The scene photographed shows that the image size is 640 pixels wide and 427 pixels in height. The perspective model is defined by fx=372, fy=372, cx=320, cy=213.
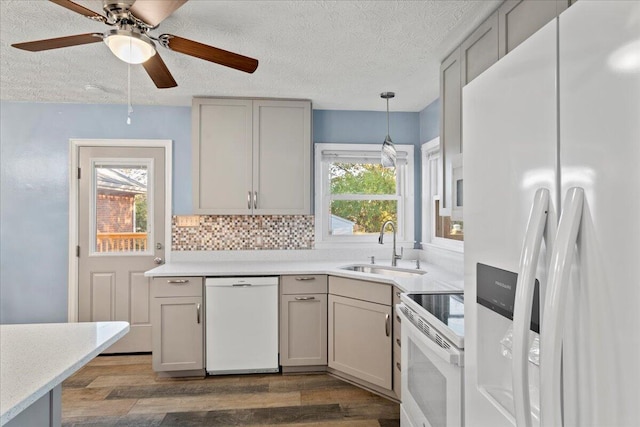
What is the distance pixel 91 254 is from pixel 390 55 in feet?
10.2

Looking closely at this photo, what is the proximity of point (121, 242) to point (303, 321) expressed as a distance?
190 centimetres

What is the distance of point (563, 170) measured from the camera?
610 mm

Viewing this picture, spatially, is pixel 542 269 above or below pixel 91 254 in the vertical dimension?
above

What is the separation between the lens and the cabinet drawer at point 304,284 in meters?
2.99

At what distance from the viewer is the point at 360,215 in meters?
3.74

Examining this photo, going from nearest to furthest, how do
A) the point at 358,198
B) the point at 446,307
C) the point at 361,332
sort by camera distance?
the point at 446,307, the point at 361,332, the point at 358,198

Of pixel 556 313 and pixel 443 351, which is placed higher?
pixel 556 313

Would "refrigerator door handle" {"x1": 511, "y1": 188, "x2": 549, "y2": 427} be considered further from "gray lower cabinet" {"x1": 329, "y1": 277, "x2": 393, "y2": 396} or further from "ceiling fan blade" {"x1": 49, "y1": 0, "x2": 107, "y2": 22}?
"gray lower cabinet" {"x1": 329, "y1": 277, "x2": 393, "y2": 396}

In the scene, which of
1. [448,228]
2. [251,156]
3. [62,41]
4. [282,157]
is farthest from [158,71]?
[448,228]

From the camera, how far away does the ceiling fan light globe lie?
1694mm

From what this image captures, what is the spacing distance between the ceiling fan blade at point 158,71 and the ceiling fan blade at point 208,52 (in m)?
0.15

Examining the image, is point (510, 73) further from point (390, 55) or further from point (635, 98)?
point (390, 55)

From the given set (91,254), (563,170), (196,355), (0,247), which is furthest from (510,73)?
(0,247)

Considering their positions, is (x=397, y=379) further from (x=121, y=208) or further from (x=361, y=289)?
(x=121, y=208)
